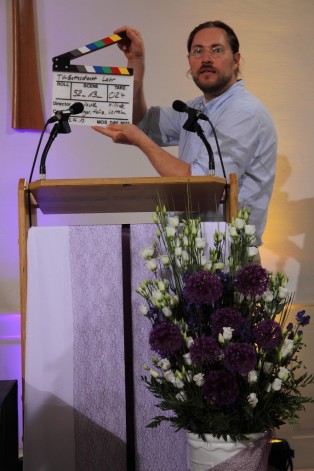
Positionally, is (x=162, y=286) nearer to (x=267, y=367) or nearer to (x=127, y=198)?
(x=267, y=367)

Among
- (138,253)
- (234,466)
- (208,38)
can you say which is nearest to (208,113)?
(208,38)

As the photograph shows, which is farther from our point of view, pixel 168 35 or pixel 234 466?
pixel 168 35

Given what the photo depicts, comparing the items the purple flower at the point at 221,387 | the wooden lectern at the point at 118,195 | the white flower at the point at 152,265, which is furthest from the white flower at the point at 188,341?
the wooden lectern at the point at 118,195

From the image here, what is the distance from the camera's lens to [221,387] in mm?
1900

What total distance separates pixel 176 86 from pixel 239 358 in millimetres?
2394

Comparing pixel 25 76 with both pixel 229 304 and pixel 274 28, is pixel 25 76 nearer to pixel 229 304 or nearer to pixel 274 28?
pixel 274 28

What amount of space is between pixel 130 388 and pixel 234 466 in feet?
1.45

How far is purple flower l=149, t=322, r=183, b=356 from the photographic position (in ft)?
6.36

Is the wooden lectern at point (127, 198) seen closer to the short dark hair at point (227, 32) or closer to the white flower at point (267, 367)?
the white flower at point (267, 367)

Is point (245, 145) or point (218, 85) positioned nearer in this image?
point (245, 145)

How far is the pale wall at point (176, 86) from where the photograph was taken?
3.91 metres

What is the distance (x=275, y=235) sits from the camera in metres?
4.11

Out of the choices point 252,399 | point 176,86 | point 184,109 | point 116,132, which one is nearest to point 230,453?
point 252,399

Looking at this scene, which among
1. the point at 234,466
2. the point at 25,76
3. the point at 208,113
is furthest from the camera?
the point at 25,76
